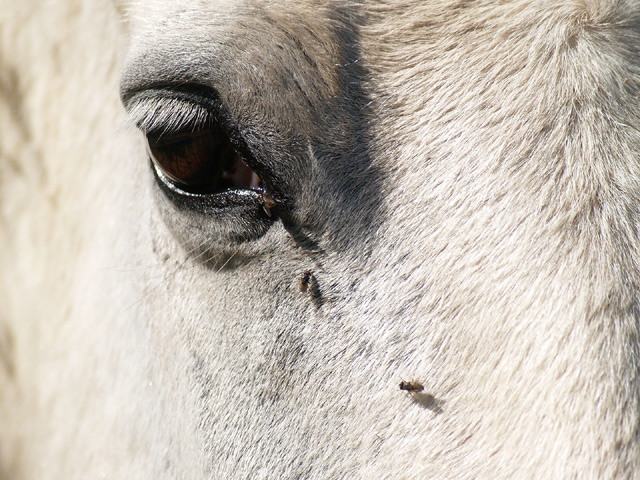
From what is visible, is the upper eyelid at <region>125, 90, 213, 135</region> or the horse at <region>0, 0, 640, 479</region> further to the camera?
the upper eyelid at <region>125, 90, 213, 135</region>

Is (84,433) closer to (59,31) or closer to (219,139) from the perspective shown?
(219,139)

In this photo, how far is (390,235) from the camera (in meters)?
1.31

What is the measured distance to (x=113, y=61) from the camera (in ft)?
6.36

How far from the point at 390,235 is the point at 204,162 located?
45 cm

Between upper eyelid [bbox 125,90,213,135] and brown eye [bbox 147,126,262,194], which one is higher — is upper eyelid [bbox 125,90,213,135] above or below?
above

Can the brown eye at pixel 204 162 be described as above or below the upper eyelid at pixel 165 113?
below

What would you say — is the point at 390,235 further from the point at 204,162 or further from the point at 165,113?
the point at 165,113

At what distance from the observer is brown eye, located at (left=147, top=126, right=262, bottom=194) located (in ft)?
4.66

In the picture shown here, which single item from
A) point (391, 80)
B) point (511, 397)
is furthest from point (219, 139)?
point (511, 397)

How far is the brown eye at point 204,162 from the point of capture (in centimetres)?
Answer: 142

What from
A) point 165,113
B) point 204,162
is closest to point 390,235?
point 204,162

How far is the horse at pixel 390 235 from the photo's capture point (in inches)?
45.4

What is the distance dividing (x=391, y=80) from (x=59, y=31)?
51.6 inches

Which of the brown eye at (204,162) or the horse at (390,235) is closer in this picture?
the horse at (390,235)
